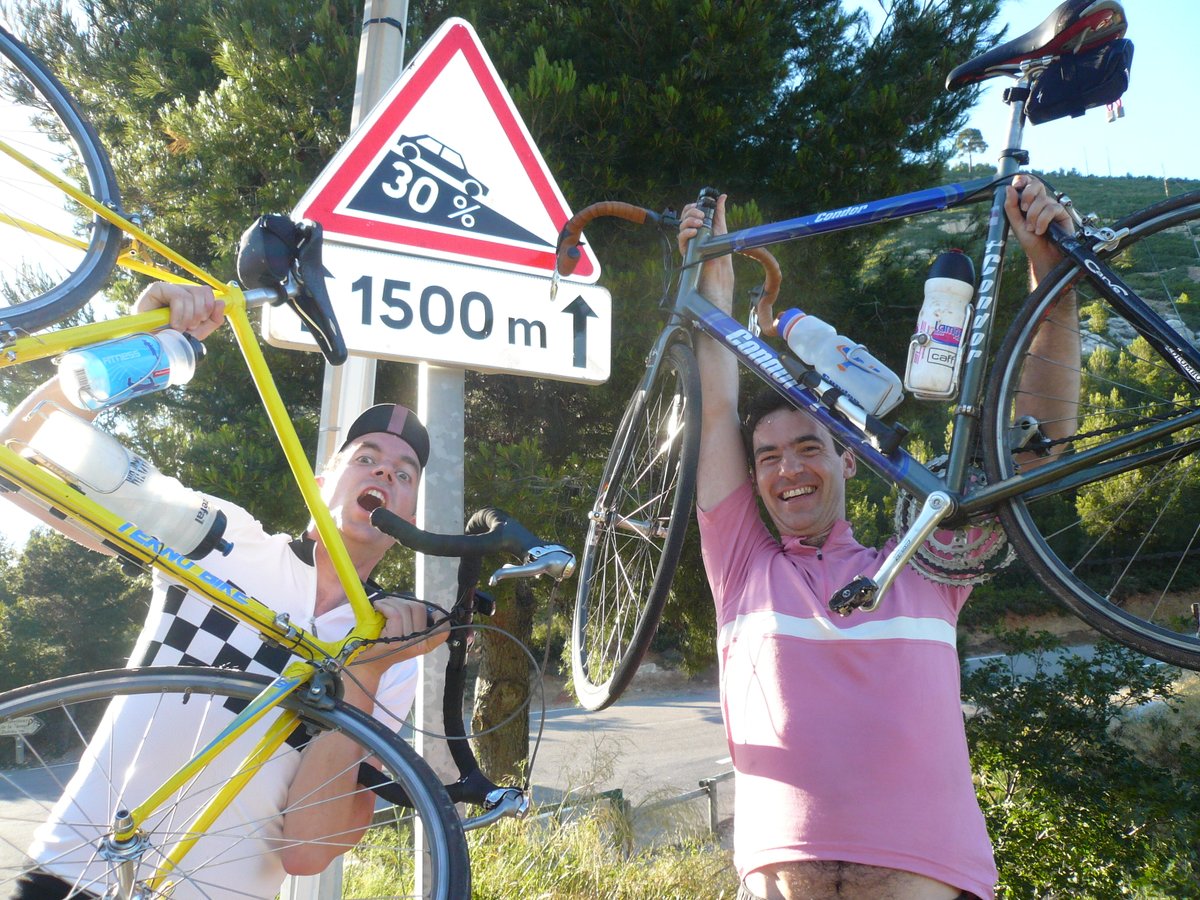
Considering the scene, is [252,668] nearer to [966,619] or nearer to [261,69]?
[261,69]

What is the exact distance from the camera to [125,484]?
4.23 ft

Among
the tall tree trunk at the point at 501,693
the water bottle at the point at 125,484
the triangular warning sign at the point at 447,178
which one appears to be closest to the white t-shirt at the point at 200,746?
the water bottle at the point at 125,484

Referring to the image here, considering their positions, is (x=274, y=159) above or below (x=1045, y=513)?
above

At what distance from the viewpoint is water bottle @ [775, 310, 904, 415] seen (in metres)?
1.73

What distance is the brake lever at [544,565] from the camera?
4.10 ft

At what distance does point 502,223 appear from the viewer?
2.16m

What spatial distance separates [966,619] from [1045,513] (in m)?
8.84

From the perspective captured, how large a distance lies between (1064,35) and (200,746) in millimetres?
1951

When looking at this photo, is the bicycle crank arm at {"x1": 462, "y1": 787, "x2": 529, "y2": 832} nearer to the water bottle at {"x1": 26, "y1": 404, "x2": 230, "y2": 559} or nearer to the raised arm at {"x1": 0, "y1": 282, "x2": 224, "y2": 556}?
the water bottle at {"x1": 26, "y1": 404, "x2": 230, "y2": 559}

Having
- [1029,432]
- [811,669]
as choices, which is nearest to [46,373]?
[811,669]

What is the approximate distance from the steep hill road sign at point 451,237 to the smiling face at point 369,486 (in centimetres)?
24

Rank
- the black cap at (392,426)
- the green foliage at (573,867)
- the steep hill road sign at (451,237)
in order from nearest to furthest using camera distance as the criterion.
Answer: the black cap at (392,426) → the steep hill road sign at (451,237) → the green foliage at (573,867)

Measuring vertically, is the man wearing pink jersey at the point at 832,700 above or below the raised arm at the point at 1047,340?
below

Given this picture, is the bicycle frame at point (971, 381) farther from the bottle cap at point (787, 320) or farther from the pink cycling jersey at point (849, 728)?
the pink cycling jersey at point (849, 728)
